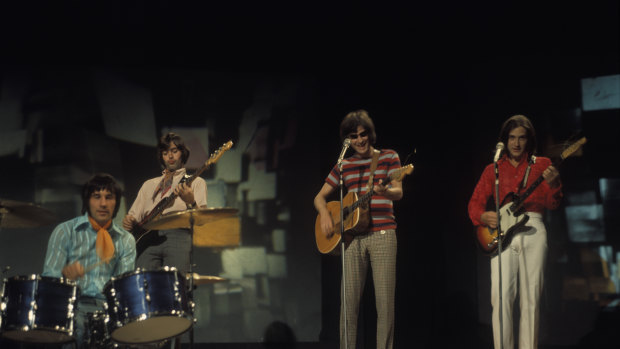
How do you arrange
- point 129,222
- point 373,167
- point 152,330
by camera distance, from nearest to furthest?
point 152,330 < point 373,167 < point 129,222

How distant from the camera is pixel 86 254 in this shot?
4.50m

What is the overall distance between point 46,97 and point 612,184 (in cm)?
506

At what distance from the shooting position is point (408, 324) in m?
5.61

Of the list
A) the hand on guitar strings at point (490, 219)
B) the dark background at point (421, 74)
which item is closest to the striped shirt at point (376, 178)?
the hand on guitar strings at point (490, 219)

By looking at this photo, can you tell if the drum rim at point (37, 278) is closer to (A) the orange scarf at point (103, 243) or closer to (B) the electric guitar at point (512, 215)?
(A) the orange scarf at point (103, 243)

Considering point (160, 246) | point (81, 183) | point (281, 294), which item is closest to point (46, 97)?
point (81, 183)

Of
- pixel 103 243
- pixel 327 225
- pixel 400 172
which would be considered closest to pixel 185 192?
pixel 103 243

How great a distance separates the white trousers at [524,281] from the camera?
433cm

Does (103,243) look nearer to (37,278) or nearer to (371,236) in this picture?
(37,278)

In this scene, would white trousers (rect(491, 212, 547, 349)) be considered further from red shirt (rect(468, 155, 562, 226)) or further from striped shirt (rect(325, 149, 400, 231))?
striped shirt (rect(325, 149, 400, 231))

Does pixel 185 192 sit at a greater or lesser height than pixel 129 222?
greater

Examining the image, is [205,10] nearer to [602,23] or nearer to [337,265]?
[337,265]

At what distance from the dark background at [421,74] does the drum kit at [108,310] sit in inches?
88.1

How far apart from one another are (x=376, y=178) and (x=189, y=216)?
1303 millimetres
